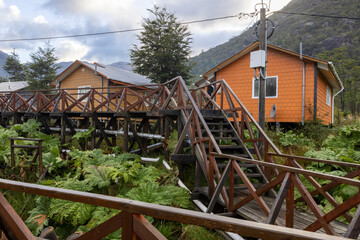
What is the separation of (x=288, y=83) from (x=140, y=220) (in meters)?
12.8

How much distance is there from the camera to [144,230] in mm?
1307

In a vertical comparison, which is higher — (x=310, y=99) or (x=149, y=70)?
(x=149, y=70)

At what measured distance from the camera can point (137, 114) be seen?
9.40 metres

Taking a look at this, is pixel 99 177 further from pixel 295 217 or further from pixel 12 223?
pixel 295 217

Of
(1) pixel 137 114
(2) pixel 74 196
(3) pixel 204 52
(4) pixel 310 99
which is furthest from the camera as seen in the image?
(3) pixel 204 52

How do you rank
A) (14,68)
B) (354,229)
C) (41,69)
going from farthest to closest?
(14,68), (41,69), (354,229)

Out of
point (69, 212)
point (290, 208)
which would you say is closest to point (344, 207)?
point (290, 208)

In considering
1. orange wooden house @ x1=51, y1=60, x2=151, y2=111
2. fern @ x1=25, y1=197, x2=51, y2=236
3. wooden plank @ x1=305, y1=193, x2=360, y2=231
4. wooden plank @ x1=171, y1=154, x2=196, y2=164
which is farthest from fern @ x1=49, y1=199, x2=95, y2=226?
orange wooden house @ x1=51, y1=60, x2=151, y2=111

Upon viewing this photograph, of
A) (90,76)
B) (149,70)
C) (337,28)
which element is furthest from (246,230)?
(337,28)

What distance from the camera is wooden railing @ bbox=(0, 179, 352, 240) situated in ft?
3.34

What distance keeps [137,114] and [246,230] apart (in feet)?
28.2

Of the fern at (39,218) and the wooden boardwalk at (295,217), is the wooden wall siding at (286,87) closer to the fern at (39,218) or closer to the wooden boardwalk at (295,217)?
the wooden boardwalk at (295,217)

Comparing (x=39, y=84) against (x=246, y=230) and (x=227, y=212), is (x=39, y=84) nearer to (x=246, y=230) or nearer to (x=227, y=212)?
(x=227, y=212)

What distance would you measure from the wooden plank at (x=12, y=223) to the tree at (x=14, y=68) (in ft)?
201
